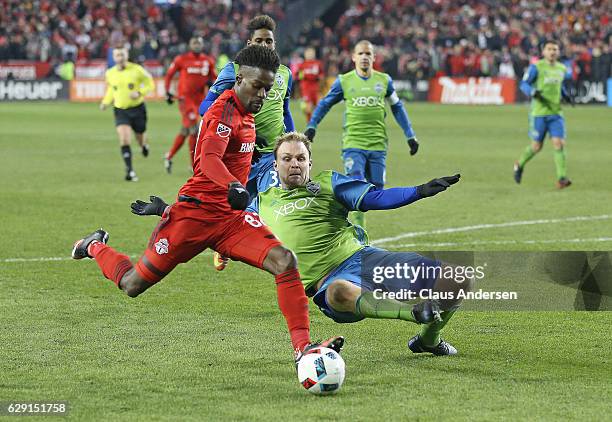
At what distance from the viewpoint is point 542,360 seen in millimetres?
7008

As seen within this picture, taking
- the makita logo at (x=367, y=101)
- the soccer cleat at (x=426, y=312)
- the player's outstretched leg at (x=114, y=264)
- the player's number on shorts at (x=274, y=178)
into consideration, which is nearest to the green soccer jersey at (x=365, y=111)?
the makita logo at (x=367, y=101)

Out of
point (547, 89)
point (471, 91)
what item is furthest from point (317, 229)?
point (471, 91)

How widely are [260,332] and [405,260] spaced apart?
1479mm

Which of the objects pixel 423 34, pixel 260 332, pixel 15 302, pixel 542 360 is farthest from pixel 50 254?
pixel 423 34

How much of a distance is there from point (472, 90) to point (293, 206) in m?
37.7

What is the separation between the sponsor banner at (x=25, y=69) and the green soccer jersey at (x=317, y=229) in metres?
40.0

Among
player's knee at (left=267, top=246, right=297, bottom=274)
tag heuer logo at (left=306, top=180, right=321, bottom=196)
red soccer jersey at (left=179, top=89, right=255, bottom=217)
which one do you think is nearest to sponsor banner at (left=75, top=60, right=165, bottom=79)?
tag heuer logo at (left=306, top=180, right=321, bottom=196)

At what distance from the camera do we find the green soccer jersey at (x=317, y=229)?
7148 mm

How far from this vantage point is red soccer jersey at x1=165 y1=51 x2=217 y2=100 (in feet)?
69.2

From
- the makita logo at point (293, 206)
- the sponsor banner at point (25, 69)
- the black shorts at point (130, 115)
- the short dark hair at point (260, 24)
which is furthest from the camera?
the sponsor banner at point (25, 69)

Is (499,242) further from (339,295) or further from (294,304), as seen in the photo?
(294,304)

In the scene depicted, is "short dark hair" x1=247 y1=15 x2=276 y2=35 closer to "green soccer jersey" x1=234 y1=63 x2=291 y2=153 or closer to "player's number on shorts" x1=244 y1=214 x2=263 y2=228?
"green soccer jersey" x1=234 y1=63 x2=291 y2=153

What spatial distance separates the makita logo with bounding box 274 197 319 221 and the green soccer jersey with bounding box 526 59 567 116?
10860 millimetres

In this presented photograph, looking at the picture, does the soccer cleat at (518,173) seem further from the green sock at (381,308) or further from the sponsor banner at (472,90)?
the sponsor banner at (472,90)
